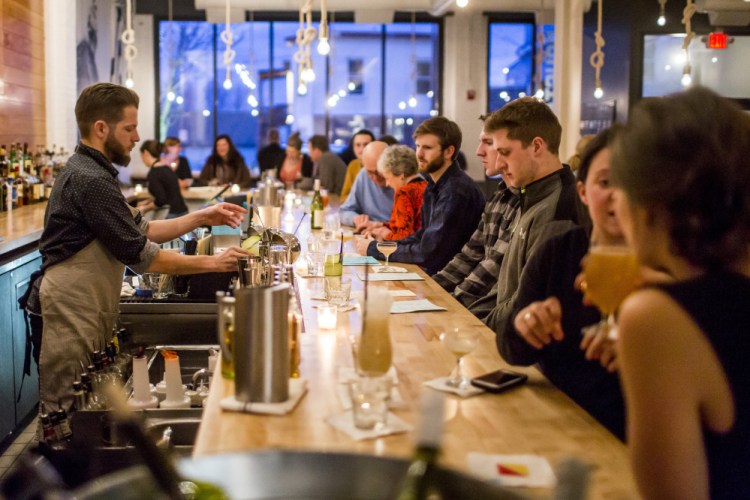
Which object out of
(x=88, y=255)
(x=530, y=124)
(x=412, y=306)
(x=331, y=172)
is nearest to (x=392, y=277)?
(x=412, y=306)

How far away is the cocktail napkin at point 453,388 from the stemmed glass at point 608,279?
38 cm

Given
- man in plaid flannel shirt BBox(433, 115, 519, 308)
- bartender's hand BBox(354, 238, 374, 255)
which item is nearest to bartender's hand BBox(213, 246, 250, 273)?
man in plaid flannel shirt BBox(433, 115, 519, 308)

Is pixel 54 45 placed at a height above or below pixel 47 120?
above

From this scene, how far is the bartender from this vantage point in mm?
3367

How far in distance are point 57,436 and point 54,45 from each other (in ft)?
19.5

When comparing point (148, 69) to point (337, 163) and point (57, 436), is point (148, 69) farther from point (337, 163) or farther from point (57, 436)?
point (57, 436)

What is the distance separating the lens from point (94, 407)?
3102 millimetres

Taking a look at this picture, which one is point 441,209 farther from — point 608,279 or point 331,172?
point 331,172

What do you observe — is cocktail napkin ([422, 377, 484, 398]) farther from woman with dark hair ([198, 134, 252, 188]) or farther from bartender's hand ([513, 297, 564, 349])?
woman with dark hair ([198, 134, 252, 188])

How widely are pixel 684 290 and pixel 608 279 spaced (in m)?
0.50

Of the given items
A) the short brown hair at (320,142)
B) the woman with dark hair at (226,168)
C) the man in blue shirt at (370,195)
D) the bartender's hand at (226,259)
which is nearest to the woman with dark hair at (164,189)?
the man in blue shirt at (370,195)

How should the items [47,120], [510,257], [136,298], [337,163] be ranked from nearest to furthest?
[510,257], [136,298], [47,120], [337,163]

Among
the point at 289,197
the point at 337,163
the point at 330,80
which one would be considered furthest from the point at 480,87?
the point at 289,197

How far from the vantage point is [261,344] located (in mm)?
1893
